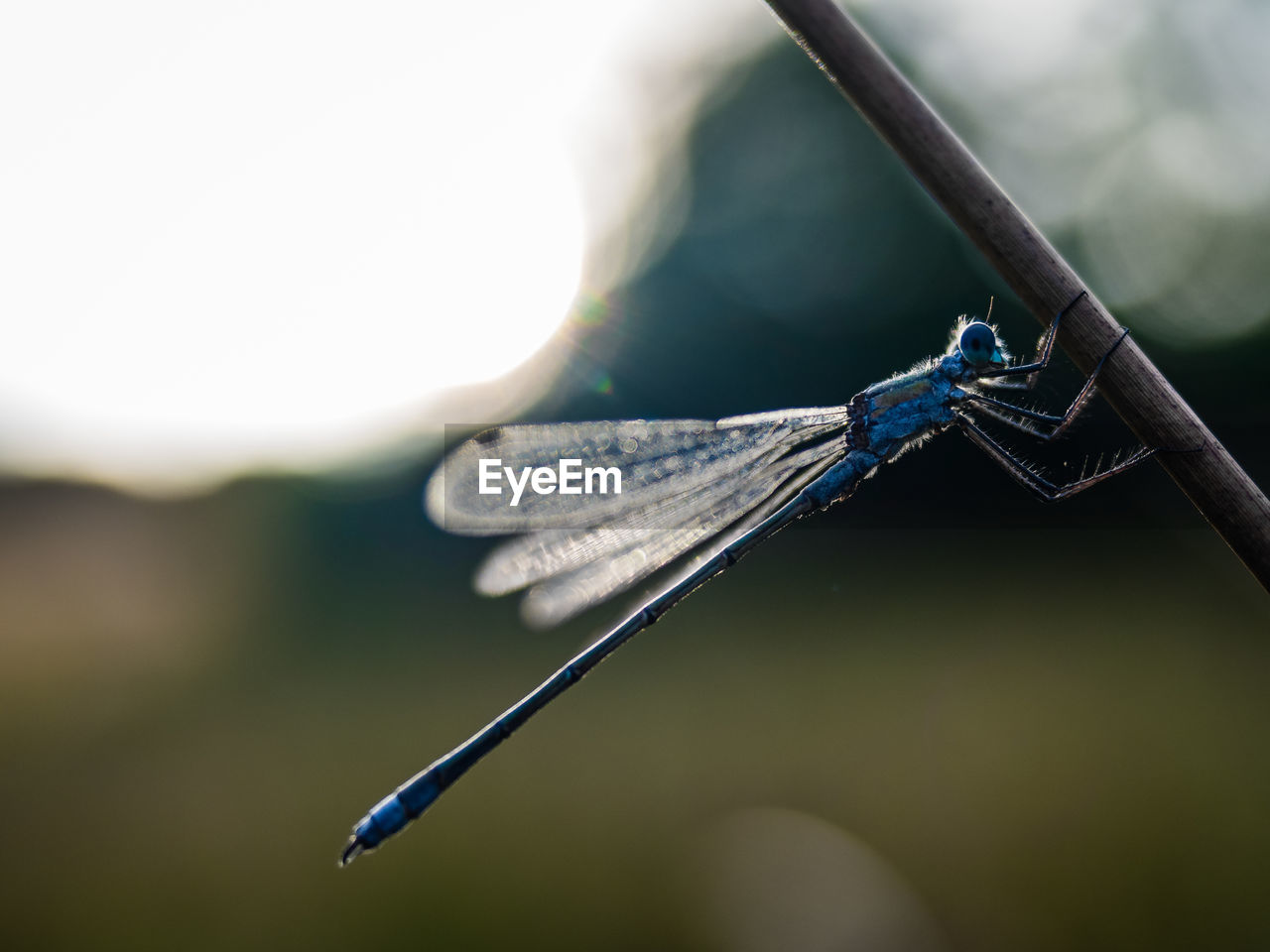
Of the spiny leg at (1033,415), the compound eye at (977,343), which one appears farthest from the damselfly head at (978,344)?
the spiny leg at (1033,415)

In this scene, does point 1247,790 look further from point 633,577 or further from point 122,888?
point 122,888

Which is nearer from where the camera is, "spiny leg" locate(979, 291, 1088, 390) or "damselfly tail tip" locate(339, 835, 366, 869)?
"spiny leg" locate(979, 291, 1088, 390)

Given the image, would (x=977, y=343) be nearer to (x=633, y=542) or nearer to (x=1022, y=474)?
(x=1022, y=474)

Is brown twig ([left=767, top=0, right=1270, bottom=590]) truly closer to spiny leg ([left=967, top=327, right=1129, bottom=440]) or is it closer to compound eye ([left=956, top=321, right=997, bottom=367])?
spiny leg ([left=967, top=327, right=1129, bottom=440])

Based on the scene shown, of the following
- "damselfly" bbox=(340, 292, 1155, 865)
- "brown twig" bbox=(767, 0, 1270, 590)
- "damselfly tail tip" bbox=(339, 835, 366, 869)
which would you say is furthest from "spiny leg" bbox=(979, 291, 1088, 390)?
"damselfly tail tip" bbox=(339, 835, 366, 869)

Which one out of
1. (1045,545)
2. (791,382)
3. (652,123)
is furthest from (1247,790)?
(652,123)

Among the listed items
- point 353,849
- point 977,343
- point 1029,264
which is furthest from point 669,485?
point 1029,264
